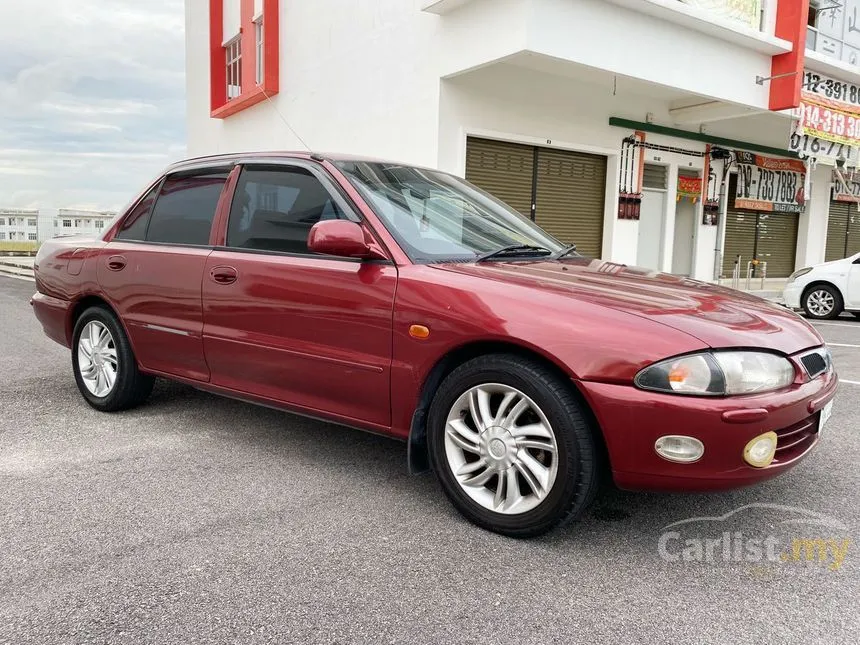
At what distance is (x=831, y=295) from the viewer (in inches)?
437

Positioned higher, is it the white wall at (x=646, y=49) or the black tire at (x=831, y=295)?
the white wall at (x=646, y=49)

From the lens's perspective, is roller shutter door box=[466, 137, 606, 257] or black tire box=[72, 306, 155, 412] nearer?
black tire box=[72, 306, 155, 412]

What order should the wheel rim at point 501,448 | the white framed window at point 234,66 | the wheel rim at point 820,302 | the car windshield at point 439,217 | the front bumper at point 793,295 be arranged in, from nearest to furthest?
1. the wheel rim at point 501,448
2. the car windshield at point 439,217
3. the wheel rim at point 820,302
4. the front bumper at point 793,295
5. the white framed window at point 234,66

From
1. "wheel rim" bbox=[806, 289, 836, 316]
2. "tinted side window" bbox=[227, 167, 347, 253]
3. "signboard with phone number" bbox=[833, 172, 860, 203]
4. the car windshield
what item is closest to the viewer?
the car windshield

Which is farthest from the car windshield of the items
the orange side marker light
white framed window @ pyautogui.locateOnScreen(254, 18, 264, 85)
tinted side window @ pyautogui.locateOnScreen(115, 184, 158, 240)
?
white framed window @ pyautogui.locateOnScreen(254, 18, 264, 85)

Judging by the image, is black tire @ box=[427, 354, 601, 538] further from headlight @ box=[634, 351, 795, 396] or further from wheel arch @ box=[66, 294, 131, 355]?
wheel arch @ box=[66, 294, 131, 355]

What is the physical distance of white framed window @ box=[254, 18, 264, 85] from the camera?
16.6 metres

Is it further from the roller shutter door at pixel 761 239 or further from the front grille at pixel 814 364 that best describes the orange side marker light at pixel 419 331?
the roller shutter door at pixel 761 239

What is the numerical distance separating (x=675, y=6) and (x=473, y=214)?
345 inches

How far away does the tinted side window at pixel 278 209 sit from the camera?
347cm

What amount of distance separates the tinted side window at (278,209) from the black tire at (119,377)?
1.15 m

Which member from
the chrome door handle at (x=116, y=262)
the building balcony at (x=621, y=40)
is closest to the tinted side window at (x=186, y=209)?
the chrome door handle at (x=116, y=262)

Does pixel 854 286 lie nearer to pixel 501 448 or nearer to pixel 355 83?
pixel 355 83

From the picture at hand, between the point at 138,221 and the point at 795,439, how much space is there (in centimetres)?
388
